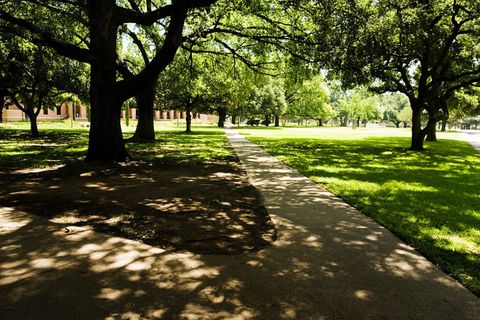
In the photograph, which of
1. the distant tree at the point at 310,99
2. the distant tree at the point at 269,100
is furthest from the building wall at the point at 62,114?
the distant tree at the point at 310,99

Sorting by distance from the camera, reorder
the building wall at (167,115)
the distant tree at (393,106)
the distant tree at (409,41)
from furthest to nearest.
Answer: the distant tree at (393,106)
the building wall at (167,115)
the distant tree at (409,41)

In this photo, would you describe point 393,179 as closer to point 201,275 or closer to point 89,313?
point 201,275

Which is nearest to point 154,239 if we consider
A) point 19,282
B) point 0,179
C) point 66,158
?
point 19,282

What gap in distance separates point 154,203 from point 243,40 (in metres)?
15.4

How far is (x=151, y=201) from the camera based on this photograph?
287 inches

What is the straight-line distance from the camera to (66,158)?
13664mm

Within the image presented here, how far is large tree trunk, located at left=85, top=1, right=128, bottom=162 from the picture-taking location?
444 inches

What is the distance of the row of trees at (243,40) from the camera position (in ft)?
37.7

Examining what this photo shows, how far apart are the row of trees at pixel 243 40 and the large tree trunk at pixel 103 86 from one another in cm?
3

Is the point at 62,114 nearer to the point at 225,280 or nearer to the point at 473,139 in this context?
the point at 473,139

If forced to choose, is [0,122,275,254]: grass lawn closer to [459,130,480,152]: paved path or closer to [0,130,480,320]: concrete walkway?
[0,130,480,320]: concrete walkway

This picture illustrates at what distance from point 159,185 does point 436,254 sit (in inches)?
249

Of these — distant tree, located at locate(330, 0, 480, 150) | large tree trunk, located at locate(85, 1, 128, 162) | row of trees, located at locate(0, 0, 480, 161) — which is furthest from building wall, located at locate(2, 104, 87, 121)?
distant tree, located at locate(330, 0, 480, 150)

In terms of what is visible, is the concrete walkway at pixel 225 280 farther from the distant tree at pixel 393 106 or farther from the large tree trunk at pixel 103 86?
the distant tree at pixel 393 106
